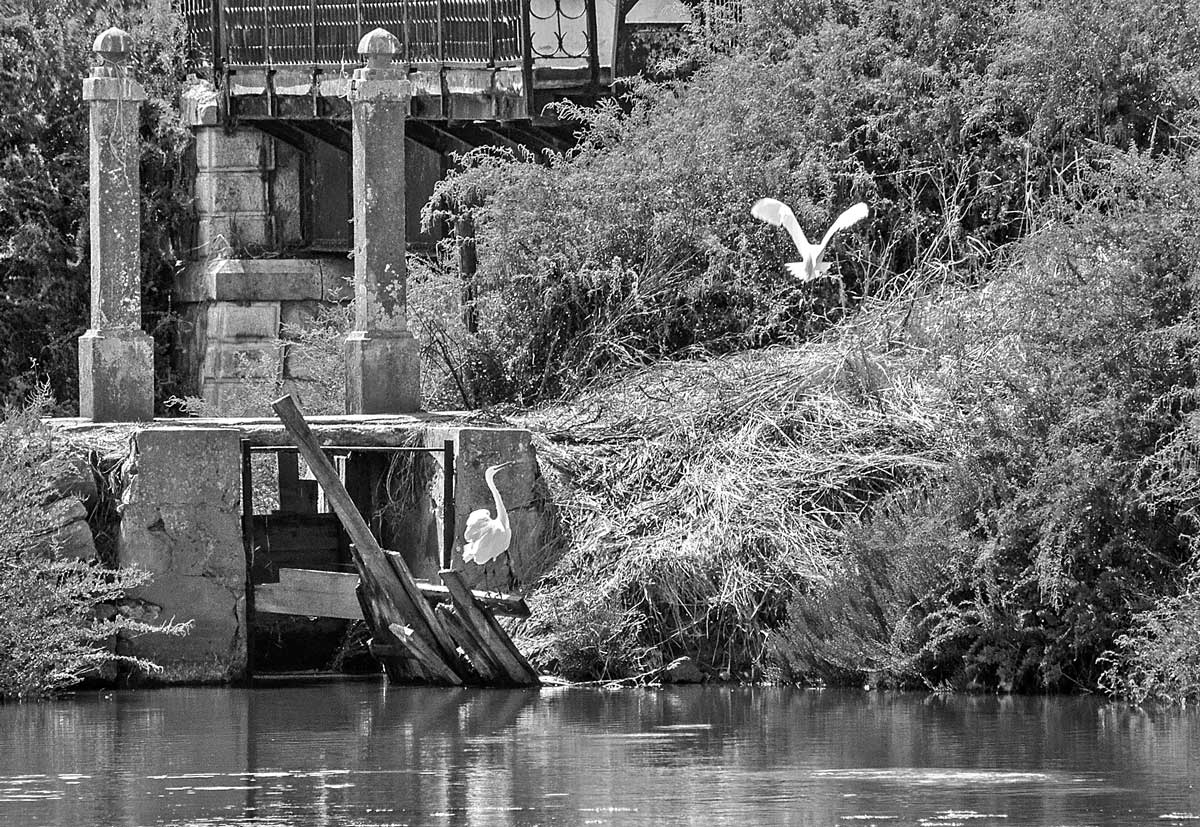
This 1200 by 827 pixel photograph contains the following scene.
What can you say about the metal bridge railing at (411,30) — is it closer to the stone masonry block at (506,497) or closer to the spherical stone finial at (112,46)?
the spherical stone finial at (112,46)

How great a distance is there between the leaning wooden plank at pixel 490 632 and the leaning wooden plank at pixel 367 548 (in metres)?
0.34

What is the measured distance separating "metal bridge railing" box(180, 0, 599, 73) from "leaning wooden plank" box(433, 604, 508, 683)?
816 cm

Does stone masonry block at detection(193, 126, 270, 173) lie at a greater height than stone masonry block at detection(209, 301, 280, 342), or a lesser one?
greater

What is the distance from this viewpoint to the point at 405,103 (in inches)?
771

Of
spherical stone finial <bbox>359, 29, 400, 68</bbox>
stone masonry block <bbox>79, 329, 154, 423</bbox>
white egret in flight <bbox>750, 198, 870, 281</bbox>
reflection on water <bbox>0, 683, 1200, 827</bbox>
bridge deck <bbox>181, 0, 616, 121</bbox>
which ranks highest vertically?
bridge deck <bbox>181, 0, 616, 121</bbox>

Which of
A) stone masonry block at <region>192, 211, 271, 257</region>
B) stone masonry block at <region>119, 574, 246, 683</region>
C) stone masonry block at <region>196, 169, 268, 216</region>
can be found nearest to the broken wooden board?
stone masonry block at <region>119, 574, 246, 683</region>

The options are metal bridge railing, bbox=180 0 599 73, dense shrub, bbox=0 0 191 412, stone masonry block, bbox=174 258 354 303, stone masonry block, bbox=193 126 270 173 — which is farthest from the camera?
stone masonry block, bbox=193 126 270 173

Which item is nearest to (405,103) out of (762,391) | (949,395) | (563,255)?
(563,255)

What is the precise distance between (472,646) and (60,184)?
10231mm

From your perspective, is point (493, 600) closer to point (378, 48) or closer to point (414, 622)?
point (414, 622)

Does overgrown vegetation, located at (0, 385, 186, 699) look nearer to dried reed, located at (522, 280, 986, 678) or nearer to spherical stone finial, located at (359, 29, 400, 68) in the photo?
dried reed, located at (522, 280, 986, 678)

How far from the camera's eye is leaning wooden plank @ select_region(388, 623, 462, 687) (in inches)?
693

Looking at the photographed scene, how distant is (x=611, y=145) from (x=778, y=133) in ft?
5.14

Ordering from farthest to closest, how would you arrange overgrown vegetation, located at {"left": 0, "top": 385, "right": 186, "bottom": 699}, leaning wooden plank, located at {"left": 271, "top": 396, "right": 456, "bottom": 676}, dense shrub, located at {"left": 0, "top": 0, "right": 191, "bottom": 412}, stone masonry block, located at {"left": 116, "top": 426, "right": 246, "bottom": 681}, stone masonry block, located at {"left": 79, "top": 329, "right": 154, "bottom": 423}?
dense shrub, located at {"left": 0, "top": 0, "right": 191, "bottom": 412} < stone masonry block, located at {"left": 79, "top": 329, "right": 154, "bottom": 423} < stone masonry block, located at {"left": 116, "top": 426, "right": 246, "bottom": 681} < leaning wooden plank, located at {"left": 271, "top": 396, "right": 456, "bottom": 676} < overgrown vegetation, located at {"left": 0, "top": 385, "right": 186, "bottom": 699}
